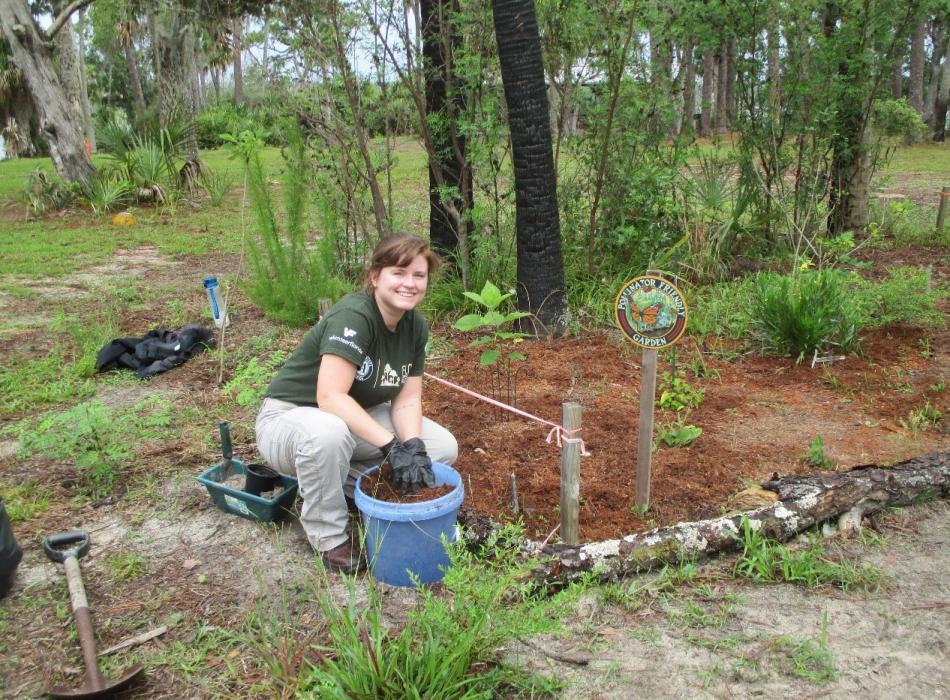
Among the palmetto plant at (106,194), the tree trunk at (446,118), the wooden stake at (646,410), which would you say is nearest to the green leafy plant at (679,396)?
the wooden stake at (646,410)

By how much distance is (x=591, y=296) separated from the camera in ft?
19.0

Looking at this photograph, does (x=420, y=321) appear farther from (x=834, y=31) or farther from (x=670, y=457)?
(x=834, y=31)

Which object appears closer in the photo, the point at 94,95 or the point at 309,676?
the point at 309,676

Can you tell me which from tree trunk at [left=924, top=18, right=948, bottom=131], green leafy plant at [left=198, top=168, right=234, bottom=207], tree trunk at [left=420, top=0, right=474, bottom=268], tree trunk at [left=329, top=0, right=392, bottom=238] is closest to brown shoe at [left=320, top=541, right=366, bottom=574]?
tree trunk at [left=420, top=0, right=474, bottom=268]

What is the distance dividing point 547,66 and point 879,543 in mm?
4333

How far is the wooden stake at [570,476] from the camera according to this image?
2.59 meters

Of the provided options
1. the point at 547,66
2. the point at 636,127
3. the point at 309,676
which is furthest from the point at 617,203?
the point at 309,676

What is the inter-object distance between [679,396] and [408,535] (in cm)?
206

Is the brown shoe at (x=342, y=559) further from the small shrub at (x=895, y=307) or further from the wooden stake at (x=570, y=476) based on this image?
the small shrub at (x=895, y=307)

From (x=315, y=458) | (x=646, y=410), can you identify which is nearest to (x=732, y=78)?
(x=646, y=410)

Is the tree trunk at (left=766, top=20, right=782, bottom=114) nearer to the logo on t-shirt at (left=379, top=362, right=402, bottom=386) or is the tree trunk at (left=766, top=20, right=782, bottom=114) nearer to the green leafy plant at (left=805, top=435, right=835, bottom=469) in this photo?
the green leafy plant at (left=805, top=435, right=835, bottom=469)

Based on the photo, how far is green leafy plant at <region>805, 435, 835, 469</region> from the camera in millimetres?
3361

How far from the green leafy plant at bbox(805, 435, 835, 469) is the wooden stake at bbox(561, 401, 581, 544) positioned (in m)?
1.33

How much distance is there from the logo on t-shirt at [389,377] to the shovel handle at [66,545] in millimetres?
1269
